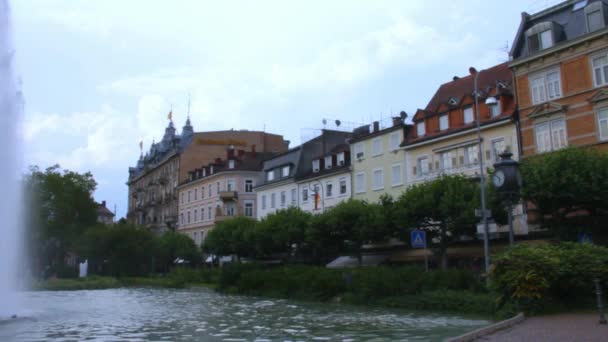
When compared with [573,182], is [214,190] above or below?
above

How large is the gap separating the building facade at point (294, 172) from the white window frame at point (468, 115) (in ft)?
70.9

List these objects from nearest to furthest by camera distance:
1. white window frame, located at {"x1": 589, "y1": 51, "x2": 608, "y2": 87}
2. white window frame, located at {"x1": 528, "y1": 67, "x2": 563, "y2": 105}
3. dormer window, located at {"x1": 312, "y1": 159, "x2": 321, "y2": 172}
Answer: white window frame, located at {"x1": 589, "y1": 51, "x2": 608, "y2": 87} < white window frame, located at {"x1": 528, "y1": 67, "x2": 563, "y2": 105} < dormer window, located at {"x1": 312, "y1": 159, "x2": 321, "y2": 172}

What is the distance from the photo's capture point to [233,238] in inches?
2499

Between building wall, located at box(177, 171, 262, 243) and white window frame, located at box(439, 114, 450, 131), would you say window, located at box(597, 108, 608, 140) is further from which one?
building wall, located at box(177, 171, 262, 243)

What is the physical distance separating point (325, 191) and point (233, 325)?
131 feet

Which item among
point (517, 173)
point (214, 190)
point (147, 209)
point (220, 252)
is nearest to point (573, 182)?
point (517, 173)

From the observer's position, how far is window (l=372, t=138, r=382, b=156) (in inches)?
2191

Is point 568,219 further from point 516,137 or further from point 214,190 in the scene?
point 214,190

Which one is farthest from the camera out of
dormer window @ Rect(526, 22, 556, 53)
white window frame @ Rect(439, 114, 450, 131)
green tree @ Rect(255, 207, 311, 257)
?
green tree @ Rect(255, 207, 311, 257)

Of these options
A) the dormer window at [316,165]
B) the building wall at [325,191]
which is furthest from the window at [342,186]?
the dormer window at [316,165]

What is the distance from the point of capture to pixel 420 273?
107ft

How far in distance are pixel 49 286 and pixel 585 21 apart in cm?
5476

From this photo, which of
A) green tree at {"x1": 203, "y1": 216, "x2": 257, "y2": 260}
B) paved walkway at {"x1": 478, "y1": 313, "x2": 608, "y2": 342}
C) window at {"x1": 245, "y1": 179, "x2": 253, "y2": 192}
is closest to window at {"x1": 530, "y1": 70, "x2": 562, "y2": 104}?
paved walkway at {"x1": 478, "y1": 313, "x2": 608, "y2": 342}

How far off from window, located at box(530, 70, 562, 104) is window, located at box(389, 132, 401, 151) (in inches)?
546
